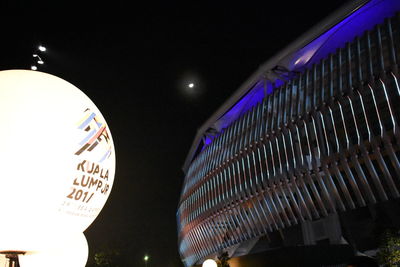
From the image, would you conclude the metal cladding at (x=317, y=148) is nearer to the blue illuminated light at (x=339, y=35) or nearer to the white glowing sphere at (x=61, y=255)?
the blue illuminated light at (x=339, y=35)

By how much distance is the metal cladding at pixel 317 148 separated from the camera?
1042 cm

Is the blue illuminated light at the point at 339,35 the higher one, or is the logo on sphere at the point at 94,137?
the blue illuminated light at the point at 339,35

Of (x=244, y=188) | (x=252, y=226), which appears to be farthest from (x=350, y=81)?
(x=252, y=226)

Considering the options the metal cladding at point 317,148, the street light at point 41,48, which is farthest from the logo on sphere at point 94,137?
the street light at point 41,48

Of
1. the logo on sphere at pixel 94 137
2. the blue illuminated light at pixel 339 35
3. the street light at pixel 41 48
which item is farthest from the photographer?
the blue illuminated light at pixel 339 35

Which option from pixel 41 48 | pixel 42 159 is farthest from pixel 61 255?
pixel 41 48

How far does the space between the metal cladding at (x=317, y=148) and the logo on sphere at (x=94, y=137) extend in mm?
9060

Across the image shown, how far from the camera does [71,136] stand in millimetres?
2359

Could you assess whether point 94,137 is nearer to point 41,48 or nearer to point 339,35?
point 41,48

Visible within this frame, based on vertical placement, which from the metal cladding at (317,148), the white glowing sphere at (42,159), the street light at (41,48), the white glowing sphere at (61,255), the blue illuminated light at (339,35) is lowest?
the white glowing sphere at (61,255)

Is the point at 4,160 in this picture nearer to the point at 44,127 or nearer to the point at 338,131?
the point at 44,127

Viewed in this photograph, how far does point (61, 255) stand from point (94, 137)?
1.63m

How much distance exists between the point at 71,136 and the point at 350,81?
10.7 m

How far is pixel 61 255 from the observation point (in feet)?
11.8
